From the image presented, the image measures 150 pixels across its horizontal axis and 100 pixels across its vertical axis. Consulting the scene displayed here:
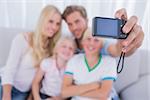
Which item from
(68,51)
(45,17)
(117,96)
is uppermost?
(45,17)

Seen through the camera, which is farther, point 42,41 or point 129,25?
point 42,41

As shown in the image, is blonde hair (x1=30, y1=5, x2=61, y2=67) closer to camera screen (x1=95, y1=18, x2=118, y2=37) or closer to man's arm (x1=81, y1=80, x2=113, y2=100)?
man's arm (x1=81, y1=80, x2=113, y2=100)

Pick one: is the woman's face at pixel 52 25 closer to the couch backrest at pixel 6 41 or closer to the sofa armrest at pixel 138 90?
the couch backrest at pixel 6 41

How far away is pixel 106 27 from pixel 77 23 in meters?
0.42

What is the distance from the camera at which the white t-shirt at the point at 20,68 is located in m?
1.15

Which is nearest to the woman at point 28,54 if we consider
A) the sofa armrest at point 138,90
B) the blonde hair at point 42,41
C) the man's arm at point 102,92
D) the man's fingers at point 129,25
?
the blonde hair at point 42,41

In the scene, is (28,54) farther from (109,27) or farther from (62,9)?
(109,27)

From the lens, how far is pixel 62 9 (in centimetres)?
120

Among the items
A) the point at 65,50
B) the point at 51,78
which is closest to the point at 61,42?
the point at 65,50

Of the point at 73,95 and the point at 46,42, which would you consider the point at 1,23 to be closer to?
the point at 46,42

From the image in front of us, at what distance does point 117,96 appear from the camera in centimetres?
116

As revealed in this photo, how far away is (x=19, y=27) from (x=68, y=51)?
260 mm

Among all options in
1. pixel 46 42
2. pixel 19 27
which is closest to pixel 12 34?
pixel 19 27

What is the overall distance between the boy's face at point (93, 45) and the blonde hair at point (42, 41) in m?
0.12
